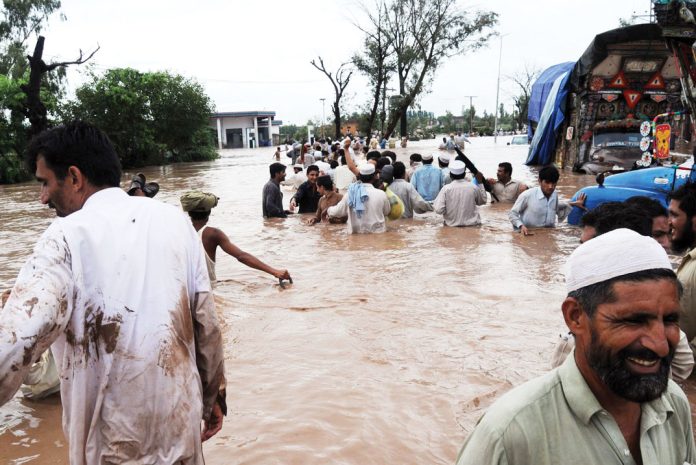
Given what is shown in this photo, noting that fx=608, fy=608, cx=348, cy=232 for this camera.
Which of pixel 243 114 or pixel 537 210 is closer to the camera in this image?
pixel 537 210

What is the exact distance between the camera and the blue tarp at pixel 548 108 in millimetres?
18562

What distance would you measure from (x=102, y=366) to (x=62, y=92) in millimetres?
38401

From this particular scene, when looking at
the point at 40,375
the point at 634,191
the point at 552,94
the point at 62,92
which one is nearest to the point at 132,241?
the point at 40,375

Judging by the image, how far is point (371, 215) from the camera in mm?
9609

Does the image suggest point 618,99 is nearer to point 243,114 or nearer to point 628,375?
point 628,375

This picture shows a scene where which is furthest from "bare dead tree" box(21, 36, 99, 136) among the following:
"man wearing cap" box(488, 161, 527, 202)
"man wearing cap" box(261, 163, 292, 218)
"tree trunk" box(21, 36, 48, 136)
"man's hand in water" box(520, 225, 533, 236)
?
"man's hand in water" box(520, 225, 533, 236)

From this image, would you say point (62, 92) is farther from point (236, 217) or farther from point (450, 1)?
point (236, 217)

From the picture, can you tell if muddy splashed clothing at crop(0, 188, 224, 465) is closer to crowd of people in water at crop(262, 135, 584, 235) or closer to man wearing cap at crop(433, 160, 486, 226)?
crowd of people in water at crop(262, 135, 584, 235)

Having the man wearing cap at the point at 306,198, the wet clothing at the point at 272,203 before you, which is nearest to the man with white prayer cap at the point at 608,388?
the wet clothing at the point at 272,203

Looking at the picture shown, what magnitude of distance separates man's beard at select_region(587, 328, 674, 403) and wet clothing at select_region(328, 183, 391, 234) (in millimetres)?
7967

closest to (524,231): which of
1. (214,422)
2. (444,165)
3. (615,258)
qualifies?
(444,165)

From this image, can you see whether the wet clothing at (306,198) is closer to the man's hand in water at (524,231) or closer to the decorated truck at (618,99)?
the man's hand in water at (524,231)

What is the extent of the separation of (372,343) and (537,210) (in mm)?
5023

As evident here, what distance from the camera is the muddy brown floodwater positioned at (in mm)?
3570
